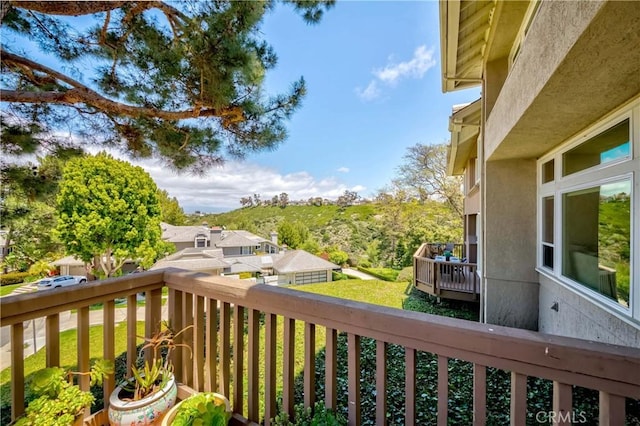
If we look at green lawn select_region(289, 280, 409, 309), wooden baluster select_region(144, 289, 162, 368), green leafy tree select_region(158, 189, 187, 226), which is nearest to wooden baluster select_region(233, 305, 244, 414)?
wooden baluster select_region(144, 289, 162, 368)

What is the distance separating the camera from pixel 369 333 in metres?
1.29

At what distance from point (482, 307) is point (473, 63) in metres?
5.15

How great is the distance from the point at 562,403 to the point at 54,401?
7.90 ft

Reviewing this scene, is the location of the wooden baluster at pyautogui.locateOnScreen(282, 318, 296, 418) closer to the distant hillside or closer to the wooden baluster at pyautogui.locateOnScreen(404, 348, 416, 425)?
the wooden baluster at pyautogui.locateOnScreen(404, 348, 416, 425)

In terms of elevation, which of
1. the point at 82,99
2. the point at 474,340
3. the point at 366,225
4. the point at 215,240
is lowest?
the point at 215,240

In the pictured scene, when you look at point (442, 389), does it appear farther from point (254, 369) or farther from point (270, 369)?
point (254, 369)

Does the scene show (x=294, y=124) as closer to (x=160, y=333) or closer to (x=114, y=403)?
(x=160, y=333)

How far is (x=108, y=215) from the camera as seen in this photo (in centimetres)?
1392

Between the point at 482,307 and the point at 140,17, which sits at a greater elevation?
the point at 140,17

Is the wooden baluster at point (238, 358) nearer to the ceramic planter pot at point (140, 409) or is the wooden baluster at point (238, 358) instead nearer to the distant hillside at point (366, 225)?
the ceramic planter pot at point (140, 409)

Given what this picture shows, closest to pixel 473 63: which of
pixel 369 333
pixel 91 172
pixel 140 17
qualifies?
pixel 140 17

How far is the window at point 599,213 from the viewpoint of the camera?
253 cm

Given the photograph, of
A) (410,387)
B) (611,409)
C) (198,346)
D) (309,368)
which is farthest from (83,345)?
(611,409)

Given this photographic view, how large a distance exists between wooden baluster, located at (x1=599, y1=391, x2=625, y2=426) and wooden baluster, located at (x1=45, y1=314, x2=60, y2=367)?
2579mm
